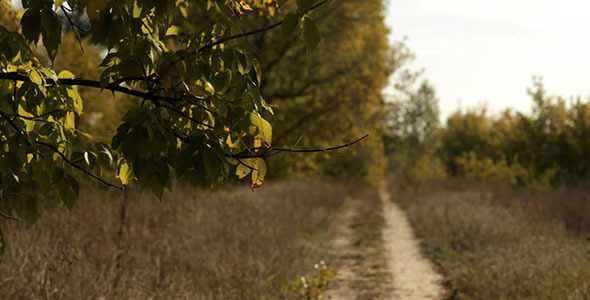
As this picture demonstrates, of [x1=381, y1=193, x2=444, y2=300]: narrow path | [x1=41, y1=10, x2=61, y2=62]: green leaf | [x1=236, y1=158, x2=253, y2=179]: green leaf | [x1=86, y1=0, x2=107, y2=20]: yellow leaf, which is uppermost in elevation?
[x1=86, y1=0, x2=107, y2=20]: yellow leaf

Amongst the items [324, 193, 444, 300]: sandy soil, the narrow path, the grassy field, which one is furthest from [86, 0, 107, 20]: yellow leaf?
the narrow path

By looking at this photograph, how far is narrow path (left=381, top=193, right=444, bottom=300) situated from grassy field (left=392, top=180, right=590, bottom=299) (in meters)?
0.22

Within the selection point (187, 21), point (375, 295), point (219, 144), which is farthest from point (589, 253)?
point (187, 21)

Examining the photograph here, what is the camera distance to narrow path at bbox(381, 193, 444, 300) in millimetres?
6590

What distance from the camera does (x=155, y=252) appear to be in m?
6.25

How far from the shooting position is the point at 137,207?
766 centimetres

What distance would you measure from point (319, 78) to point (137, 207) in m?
9.10

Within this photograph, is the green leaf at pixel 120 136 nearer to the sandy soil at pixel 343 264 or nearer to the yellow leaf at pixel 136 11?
the yellow leaf at pixel 136 11

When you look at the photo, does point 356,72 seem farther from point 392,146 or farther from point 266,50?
point 392,146

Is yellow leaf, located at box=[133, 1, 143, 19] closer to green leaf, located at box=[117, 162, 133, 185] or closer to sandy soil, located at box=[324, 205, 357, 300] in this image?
green leaf, located at box=[117, 162, 133, 185]

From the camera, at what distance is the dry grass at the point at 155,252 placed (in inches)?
169

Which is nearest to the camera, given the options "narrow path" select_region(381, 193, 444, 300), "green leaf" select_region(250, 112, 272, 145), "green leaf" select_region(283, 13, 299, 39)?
"green leaf" select_region(283, 13, 299, 39)

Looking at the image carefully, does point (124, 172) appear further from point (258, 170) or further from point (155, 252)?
point (155, 252)

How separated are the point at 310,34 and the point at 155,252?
505 centimetres
